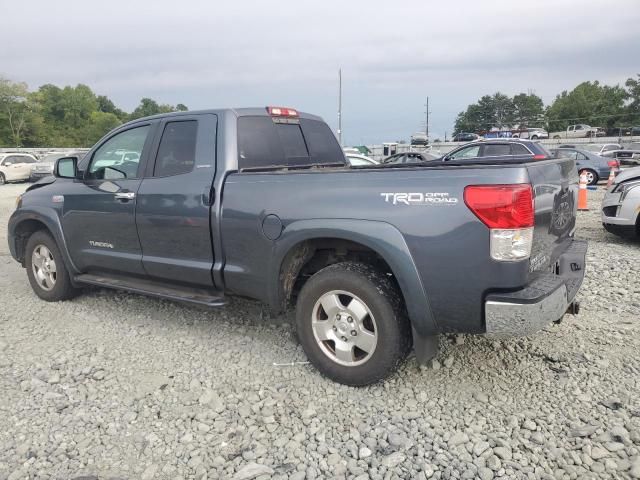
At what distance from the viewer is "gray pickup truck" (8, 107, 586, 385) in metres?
2.86

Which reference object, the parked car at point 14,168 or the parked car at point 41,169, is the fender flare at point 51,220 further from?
the parked car at point 14,168

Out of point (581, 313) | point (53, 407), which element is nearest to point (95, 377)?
point (53, 407)

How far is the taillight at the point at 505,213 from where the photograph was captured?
9.07 ft

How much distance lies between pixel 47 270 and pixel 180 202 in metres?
2.27

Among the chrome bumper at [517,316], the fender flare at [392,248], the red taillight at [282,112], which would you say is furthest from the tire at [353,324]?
the red taillight at [282,112]

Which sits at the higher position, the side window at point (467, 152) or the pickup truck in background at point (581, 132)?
the pickup truck in background at point (581, 132)

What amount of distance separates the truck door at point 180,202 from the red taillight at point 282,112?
1.82 feet

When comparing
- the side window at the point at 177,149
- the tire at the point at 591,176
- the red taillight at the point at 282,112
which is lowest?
the tire at the point at 591,176

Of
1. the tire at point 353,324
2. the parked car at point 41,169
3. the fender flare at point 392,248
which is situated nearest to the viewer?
the fender flare at point 392,248

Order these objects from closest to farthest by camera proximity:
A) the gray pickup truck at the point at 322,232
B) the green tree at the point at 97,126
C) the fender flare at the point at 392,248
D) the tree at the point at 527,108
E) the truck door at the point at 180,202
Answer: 1. the gray pickup truck at the point at 322,232
2. the fender flare at the point at 392,248
3. the truck door at the point at 180,202
4. the green tree at the point at 97,126
5. the tree at the point at 527,108

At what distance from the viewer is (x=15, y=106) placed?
70.9 metres

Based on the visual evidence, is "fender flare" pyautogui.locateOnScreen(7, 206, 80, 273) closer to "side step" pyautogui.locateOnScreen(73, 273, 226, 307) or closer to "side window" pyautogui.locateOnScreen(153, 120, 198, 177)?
"side step" pyautogui.locateOnScreen(73, 273, 226, 307)

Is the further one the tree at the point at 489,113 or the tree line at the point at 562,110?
the tree at the point at 489,113

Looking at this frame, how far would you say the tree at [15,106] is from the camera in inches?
2736
